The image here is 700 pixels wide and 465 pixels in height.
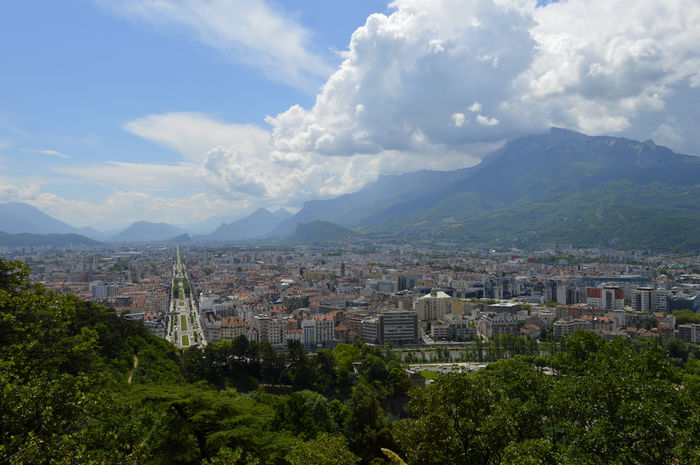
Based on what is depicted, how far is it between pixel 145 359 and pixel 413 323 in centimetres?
2090

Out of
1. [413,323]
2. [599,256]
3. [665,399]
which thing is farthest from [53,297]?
[599,256]

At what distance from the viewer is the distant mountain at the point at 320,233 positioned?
6599 inches

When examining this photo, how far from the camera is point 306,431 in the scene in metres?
13.8

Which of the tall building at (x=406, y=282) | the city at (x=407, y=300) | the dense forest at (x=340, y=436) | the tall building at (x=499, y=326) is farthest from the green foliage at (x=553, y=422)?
the tall building at (x=406, y=282)

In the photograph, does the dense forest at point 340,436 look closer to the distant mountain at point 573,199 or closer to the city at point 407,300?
the city at point 407,300

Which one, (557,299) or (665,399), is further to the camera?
(557,299)

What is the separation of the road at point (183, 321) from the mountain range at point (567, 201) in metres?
87.2

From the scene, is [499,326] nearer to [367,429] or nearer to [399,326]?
[399,326]

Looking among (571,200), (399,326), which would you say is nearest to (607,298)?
(399,326)

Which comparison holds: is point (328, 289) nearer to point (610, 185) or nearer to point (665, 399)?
point (665, 399)

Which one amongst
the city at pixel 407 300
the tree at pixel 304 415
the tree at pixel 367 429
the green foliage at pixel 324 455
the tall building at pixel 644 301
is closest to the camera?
the green foliage at pixel 324 455

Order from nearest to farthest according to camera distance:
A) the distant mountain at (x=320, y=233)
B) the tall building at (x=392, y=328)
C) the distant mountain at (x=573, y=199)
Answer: the tall building at (x=392, y=328) < the distant mountain at (x=573, y=199) < the distant mountain at (x=320, y=233)

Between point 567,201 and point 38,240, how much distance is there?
173 metres

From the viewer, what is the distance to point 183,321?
41.9m
